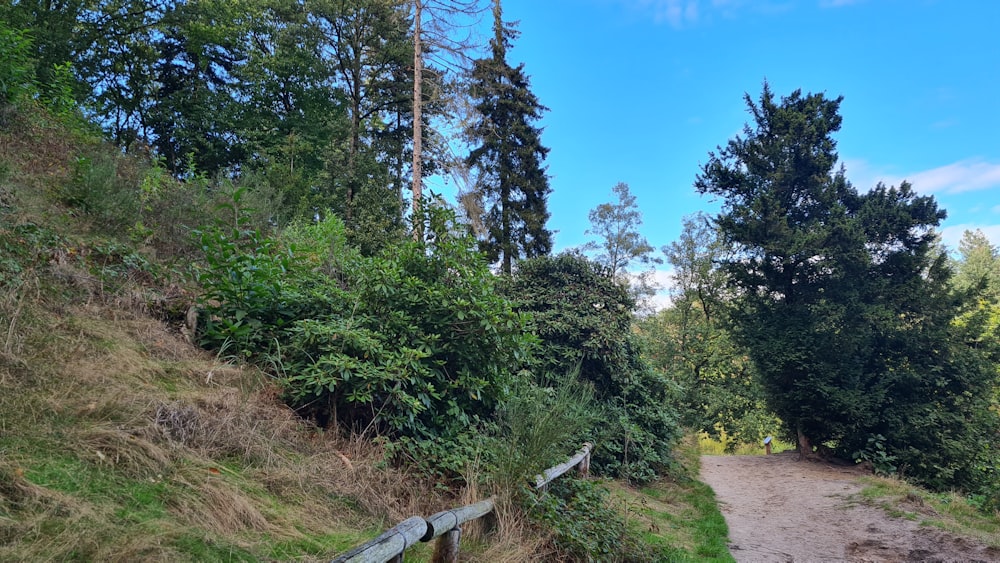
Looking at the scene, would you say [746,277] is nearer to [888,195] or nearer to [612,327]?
[888,195]

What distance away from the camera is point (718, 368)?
83.1ft

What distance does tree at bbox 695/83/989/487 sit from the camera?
12.7 meters

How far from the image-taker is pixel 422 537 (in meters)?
2.65

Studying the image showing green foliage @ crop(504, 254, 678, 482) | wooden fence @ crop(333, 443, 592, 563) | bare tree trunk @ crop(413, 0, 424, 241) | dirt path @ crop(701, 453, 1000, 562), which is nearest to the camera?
wooden fence @ crop(333, 443, 592, 563)

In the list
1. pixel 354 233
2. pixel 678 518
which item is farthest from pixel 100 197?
pixel 354 233

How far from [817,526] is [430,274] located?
7.54m

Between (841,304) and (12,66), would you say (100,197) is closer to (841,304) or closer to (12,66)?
(12,66)

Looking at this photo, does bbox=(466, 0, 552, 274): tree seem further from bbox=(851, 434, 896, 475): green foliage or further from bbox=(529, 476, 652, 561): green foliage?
bbox=(529, 476, 652, 561): green foliage

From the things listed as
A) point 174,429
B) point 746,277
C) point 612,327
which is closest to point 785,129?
point 746,277

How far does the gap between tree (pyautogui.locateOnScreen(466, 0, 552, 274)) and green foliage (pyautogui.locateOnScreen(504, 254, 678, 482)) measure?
986 centimetres

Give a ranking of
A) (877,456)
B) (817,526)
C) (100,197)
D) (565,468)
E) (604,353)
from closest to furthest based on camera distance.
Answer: (565,468)
(100,197)
(817,526)
(604,353)
(877,456)

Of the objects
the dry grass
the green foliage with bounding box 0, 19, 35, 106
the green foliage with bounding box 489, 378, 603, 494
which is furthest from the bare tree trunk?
the green foliage with bounding box 489, 378, 603, 494

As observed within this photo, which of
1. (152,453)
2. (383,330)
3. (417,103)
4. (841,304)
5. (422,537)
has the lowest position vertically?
(422,537)

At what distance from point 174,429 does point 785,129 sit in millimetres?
17893
